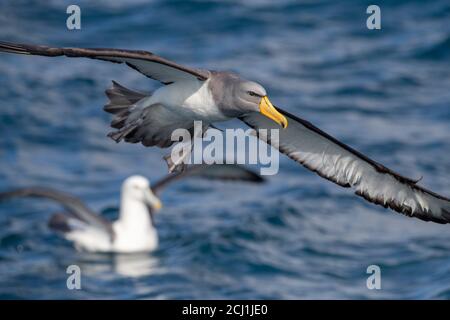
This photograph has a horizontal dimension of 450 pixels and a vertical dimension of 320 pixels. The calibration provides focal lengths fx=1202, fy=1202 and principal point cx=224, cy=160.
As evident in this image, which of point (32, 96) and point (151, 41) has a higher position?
point (151, 41)

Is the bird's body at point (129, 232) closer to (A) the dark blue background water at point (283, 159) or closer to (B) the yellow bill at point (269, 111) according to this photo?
(A) the dark blue background water at point (283, 159)

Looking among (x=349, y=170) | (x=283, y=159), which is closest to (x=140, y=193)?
(x=283, y=159)

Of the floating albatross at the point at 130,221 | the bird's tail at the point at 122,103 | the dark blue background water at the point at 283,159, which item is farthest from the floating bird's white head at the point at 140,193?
the bird's tail at the point at 122,103

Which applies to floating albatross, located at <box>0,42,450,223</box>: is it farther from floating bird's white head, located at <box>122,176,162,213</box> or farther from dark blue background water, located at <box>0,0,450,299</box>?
floating bird's white head, located at <box>122,176,162,213</box>

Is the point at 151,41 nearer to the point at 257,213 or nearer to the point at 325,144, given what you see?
the point at 257,213

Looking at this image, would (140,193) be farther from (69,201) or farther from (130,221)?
(69,201)

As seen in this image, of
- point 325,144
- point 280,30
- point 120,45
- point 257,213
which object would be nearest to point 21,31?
point 120,45

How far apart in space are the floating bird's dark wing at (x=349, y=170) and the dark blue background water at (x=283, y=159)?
5.02 m

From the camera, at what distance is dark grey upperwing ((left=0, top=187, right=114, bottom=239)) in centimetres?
1692

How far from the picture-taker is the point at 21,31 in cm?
2619

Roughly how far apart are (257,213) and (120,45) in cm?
728

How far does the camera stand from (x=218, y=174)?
18609mm

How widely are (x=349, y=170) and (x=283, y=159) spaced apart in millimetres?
10665
